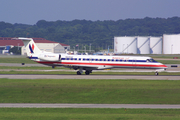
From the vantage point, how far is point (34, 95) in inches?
1059

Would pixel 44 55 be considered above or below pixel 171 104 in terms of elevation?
above

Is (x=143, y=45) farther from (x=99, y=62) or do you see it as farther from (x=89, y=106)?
(x=89, y=106)

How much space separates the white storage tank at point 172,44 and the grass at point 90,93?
119743 mm

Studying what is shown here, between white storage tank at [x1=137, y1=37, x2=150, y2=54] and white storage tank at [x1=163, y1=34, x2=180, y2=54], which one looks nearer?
white storage tank at [x1=163, y1=34, x2=180, y2=54]

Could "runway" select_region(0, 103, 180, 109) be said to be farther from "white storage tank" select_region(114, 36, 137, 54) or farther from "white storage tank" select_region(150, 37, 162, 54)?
"white storage tank" select_region(114, 36, 137, 54)

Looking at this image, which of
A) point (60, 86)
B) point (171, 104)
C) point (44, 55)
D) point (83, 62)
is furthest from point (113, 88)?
point (44, 55)

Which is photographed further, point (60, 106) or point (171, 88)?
point (171, 88)

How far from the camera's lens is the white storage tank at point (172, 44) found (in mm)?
147125

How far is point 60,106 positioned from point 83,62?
2222cm
